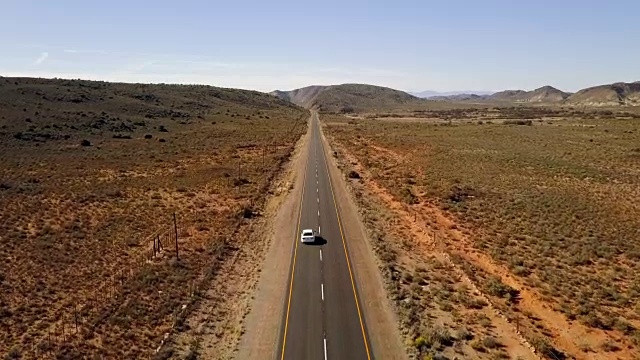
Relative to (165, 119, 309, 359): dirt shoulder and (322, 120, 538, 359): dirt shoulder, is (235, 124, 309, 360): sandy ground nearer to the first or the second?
(165, 119, 309, 359): dirt shoulder

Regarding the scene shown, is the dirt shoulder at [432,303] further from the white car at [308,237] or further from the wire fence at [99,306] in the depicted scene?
the wire fence at [99,306]

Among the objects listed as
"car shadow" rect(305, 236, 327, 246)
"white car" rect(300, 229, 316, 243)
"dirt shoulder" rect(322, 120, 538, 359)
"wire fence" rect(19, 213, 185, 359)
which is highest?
"white car" rect(300, 229, 316, 243)

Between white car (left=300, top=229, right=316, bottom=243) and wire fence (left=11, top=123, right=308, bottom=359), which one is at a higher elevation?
white car (left=300, top=229, right=316, bottom=243)

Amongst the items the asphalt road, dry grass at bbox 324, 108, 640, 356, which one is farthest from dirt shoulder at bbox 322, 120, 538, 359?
the asphalt road

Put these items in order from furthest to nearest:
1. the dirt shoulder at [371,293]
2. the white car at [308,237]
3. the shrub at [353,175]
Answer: the shrub at [353,175]
the white car at [308,237]
the dirt shoulder at [371,293]

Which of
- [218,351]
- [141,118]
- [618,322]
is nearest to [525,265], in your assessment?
[618,322]

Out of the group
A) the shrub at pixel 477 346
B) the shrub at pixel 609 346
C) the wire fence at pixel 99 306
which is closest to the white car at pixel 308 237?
the wire fence at pixel 99 306
